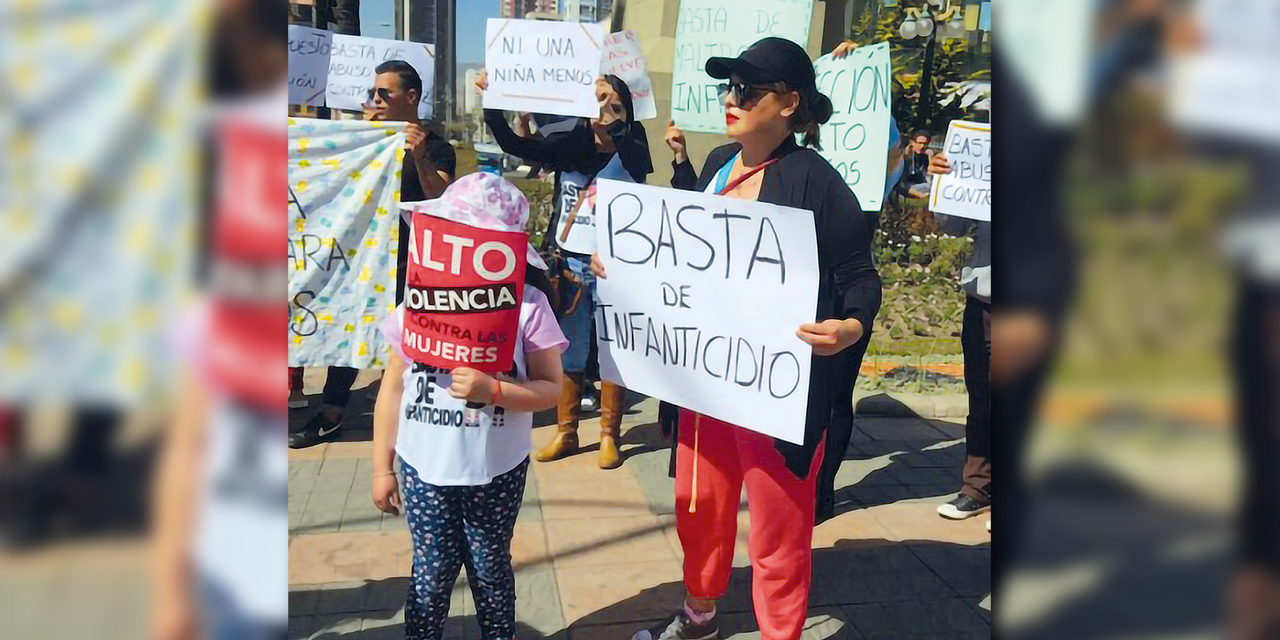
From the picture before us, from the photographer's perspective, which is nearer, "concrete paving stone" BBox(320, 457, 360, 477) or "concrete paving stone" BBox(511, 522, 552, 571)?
"concrete paving stone" BBox(511, 522, 552, 571)

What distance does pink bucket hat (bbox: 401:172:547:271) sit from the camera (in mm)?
2469

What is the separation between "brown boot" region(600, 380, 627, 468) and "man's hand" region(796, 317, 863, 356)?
2687 mm

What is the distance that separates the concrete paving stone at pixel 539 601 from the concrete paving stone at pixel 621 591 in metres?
0.03

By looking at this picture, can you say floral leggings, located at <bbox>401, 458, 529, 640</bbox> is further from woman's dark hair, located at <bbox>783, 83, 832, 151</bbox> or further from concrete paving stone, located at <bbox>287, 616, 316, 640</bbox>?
woman's dark hair, located at <bbox>783, 83, 832, 151</bbox>

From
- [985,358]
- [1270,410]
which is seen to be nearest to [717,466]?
[985,358]

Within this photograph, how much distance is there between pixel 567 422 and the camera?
5363 millimetres

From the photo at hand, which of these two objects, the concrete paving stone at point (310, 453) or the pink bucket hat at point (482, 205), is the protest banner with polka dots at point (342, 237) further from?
the pink bucket hat at point (482, 205)

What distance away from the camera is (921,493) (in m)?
4.93

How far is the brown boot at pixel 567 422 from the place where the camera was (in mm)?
5324

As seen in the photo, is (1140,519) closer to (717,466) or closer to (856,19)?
(717,466)

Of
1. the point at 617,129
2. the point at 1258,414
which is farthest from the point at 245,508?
the point at 617,129

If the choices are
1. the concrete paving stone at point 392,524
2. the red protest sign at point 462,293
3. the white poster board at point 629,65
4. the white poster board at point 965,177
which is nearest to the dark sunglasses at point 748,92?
the red protest sign at point 462,293

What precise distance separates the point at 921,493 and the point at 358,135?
3.41 m

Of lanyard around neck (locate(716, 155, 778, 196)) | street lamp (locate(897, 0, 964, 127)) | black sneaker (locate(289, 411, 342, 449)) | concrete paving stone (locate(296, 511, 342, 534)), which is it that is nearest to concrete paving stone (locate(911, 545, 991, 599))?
lanyard around neck (locate(716, 155, 778, 196))
